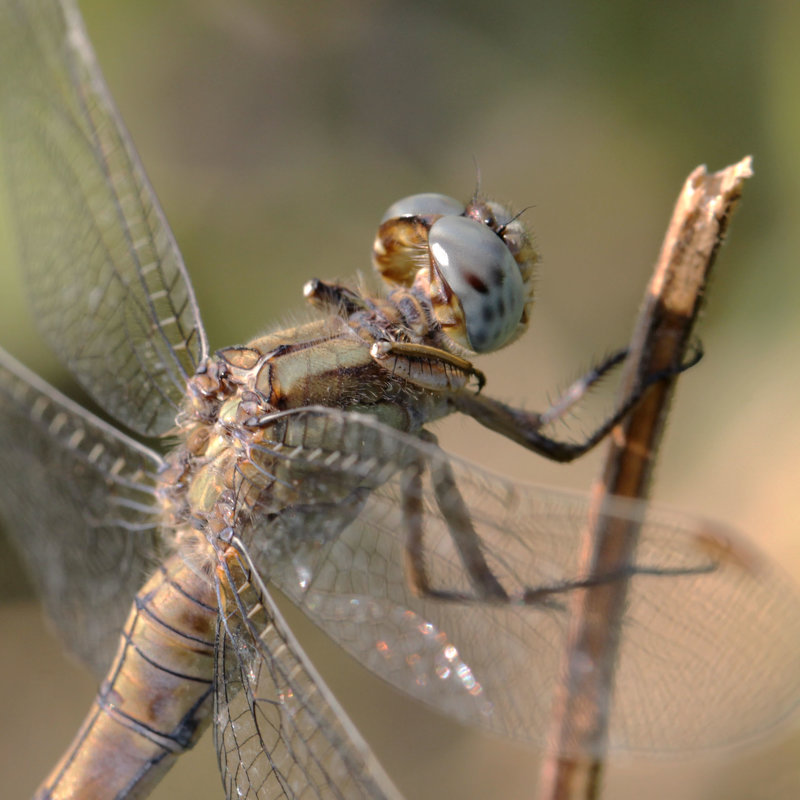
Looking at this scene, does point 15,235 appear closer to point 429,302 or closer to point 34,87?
point 34,87

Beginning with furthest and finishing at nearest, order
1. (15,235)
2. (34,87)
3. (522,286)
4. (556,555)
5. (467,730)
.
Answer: (467,730) < (15,235) < (34,87) < (522,286) < (556,555)

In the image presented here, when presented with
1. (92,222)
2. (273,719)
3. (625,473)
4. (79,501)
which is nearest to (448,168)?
(92,222)

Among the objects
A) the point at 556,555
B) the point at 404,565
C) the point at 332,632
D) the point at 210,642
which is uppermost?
the point at 556,555

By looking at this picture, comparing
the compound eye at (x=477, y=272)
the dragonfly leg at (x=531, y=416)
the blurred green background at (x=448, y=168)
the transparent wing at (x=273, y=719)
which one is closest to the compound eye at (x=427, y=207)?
the compound eye at (x=477, y=272)

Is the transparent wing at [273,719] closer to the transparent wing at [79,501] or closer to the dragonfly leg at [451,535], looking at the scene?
the dragonfly leg at [451,535]

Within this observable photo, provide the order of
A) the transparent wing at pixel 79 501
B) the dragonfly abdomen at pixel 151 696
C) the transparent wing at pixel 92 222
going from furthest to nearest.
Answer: the transparent wing at pixel 79 501 < the transparent wing at pixel 92 222 < the dragonfly abdomen at pixel 151 696

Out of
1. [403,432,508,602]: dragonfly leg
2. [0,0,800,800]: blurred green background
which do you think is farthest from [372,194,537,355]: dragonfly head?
[0,0,800,800]: blurred green background

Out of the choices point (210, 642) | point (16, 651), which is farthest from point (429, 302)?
point (16, 651)

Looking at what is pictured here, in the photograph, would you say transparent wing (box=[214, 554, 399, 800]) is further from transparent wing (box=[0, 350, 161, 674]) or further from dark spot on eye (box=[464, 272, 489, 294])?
dark spot on eye (box=[464, 272, 489, 294])
